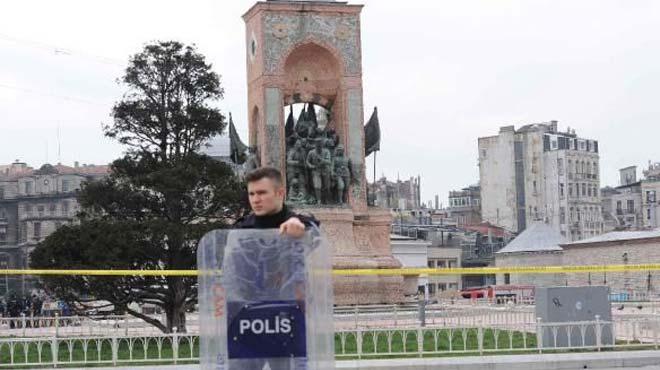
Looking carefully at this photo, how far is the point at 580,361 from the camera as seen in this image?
1775 centimetres

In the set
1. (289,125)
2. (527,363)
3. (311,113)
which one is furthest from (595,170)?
(527,363)

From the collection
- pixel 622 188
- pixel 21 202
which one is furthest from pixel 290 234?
pixel 622 188

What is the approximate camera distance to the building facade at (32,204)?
97.6 meters

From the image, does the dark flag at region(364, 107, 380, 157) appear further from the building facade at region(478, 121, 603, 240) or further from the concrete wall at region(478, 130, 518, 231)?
the concrete wall at region(478, 130, 518, 231)

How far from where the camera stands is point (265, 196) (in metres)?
5.92

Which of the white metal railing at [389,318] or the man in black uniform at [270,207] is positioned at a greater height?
the man in black uniform at [270,207]

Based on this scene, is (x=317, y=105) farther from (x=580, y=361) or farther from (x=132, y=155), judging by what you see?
(x=580, y=361)

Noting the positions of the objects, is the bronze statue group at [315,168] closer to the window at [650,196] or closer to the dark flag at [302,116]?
the dark flag at [302,116]

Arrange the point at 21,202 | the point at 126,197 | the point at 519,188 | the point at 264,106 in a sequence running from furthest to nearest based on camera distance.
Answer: the point at 519,188 < the point at 21,202 < the point at 264,106 < the point at 126,197

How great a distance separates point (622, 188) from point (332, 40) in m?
94.9

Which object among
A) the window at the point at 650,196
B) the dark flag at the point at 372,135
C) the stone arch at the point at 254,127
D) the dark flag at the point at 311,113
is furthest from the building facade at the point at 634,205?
the stone arch at the point at 254,127

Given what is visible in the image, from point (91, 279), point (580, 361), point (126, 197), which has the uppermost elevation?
point (126, 197)

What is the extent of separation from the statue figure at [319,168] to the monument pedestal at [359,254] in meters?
0.63

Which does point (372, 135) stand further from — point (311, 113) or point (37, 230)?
point (37, 230)
